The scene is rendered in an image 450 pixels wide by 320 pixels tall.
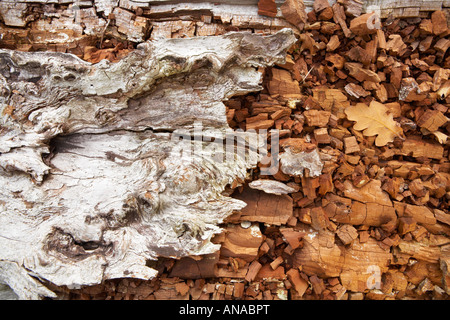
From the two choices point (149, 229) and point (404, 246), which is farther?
point (404, 246)

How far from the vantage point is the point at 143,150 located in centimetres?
300

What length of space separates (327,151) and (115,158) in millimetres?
2216

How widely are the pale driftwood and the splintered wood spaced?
0.28 m

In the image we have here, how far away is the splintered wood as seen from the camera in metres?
→ 3.06

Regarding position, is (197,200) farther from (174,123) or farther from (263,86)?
(263,86)

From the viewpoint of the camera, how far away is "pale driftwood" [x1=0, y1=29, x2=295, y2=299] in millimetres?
2723

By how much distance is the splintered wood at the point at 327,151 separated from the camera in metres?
3.06

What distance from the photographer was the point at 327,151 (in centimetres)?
311

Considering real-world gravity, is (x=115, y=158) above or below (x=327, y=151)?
below

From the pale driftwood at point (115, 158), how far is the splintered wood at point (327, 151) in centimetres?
28

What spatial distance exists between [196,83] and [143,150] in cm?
87

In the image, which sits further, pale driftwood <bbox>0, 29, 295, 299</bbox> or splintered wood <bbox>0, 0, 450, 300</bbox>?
splintered wood <bbox>0, 0, 450, 300</bbox>

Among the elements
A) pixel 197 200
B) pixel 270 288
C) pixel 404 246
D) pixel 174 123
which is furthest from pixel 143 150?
pixel 404 246

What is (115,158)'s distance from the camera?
303 centimetres
